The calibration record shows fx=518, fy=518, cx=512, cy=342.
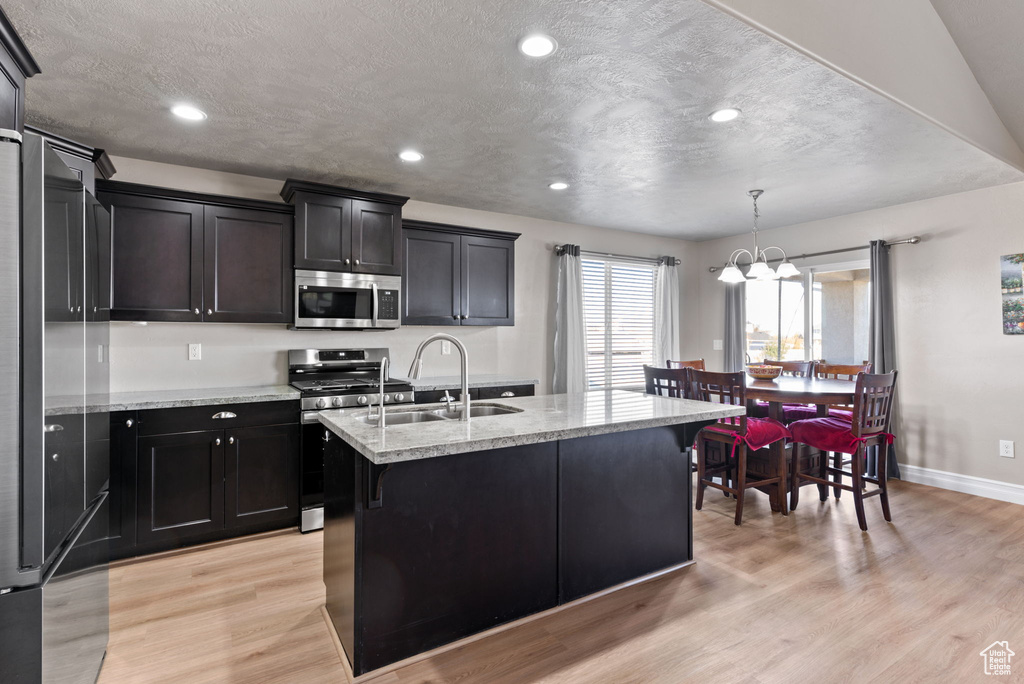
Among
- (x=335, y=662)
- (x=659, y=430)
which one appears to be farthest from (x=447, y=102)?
(x=335, y=662)

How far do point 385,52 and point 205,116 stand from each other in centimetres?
124

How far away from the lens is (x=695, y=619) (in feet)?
7.50

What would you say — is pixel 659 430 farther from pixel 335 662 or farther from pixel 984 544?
pixel 984 544

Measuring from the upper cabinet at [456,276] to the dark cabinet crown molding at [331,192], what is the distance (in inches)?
12.1

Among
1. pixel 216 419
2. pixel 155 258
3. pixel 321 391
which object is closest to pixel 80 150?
pixel 155 258

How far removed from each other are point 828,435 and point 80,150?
4.71 m

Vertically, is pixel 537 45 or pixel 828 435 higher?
pixel 537 45

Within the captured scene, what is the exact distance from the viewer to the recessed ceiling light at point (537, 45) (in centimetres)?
199

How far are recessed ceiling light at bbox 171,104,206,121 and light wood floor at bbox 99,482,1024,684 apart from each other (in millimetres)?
2422

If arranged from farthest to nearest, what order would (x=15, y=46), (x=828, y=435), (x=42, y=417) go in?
1. (x=828, y=435)
2. (x=15, y=46)
3. (x=42, y=417)

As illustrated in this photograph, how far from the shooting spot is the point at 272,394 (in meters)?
3.31

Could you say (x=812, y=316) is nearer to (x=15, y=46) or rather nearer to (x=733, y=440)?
(x=733, y=440)
